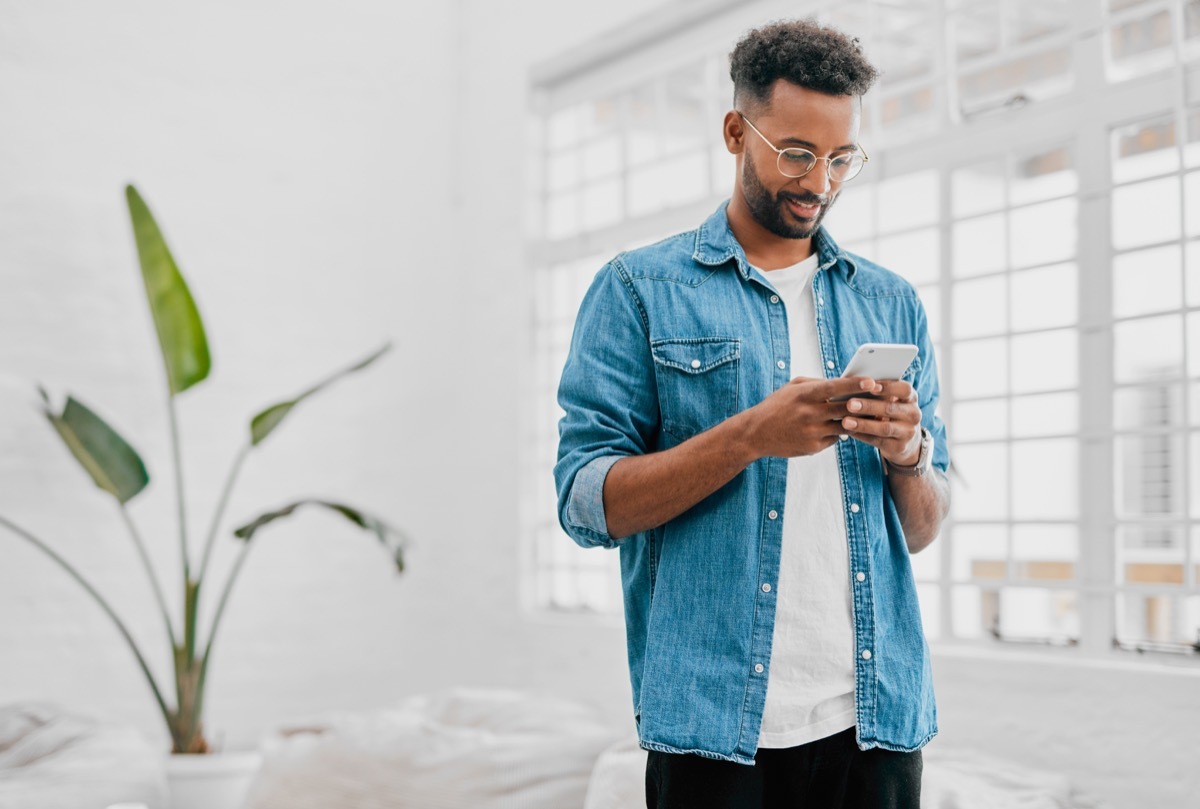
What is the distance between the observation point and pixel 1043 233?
3082mm

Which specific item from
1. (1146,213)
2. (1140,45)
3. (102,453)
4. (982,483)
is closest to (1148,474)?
(982,483)

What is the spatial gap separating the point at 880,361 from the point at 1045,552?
2.07 metres

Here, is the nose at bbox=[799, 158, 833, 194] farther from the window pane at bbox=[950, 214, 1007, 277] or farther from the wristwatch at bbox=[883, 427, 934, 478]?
the window pane at bbox=[950, 214, 1007, 277]

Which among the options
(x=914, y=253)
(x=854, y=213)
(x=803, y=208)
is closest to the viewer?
(x=803, y=208)

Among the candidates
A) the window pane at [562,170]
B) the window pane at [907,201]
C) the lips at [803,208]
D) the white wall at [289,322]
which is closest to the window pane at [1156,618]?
the window pane at [907,201]

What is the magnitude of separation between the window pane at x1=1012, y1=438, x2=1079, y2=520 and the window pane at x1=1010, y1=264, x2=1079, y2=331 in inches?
11.4

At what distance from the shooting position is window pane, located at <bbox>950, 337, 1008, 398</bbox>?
125 inches

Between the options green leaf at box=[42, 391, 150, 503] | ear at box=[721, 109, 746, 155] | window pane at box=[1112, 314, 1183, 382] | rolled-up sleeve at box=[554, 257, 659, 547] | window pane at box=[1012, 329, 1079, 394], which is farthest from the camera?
green leaf at box=[42, 391, 150, 503]

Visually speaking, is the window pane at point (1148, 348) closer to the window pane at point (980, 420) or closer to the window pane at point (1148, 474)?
the window pane at point (1148, 474)

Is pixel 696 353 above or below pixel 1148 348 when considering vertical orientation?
below

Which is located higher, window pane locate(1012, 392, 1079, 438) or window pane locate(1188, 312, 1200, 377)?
window pane locate(1188, 312, 1200, 377)

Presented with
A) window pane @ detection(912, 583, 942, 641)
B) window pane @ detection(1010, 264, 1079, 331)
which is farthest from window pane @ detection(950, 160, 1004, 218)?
window pane @ detection(912, 583, 942, 641)

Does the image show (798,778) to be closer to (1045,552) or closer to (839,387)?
(839,387)

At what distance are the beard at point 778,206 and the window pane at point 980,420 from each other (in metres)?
1.87
